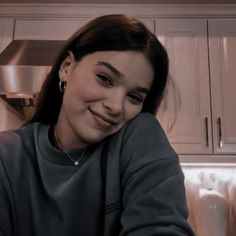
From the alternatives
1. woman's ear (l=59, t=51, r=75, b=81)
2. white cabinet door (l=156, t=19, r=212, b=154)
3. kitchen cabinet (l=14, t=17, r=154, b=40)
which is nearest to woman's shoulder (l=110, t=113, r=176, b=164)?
woman's ear (l=59, t=51, r=75, b=81)

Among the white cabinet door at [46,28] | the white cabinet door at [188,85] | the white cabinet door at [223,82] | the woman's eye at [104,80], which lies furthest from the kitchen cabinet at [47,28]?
the woman's eye at [104,80]

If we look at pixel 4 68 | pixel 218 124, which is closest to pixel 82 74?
pixel 4 68

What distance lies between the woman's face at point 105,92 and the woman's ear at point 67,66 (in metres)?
0.03

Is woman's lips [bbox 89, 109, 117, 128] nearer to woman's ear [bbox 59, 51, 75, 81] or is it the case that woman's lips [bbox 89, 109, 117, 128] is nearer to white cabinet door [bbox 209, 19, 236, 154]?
woman's ear [bbox 59, 51, 75, 81]

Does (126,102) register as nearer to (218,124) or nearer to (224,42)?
(218,124)

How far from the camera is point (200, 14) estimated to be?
204 cm

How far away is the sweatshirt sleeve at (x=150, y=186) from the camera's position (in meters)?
0.44

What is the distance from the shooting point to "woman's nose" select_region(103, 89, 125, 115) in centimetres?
50

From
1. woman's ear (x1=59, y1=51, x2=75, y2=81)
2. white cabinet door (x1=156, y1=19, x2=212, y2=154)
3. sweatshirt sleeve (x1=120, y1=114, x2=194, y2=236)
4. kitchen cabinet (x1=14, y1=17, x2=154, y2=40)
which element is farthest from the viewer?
kitchen cabinet (x1=14, y1=17, x2=154, y2=40)

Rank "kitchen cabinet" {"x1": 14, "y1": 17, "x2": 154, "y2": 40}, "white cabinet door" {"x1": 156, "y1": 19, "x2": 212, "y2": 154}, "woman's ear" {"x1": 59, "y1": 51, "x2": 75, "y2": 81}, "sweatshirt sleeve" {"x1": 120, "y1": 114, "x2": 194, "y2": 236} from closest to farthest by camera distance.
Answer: "sweatshirt sleeve" {"x1": 120, "y1": 114, "x2": 194, "y2": 236} < "woman's ear" {"x1": 59, "y1": 51, "x2": 75, "y2": 81} < "white cabinet door" {"x1": 156, "y1": 19, "x2": 212, "y2": 154} < "kitchen cabinet" {"x1": 14, "y1": 17, "x2": 154, "y2": 40}

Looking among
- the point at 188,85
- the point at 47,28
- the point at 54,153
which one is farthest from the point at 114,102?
the point at 47,28

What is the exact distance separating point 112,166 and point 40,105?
0.20 meters

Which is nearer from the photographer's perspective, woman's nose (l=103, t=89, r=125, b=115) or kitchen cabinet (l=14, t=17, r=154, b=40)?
woman's nose (l=103, t=89, r=125, b=115)

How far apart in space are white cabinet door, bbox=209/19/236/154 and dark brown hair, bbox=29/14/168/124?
132cm
